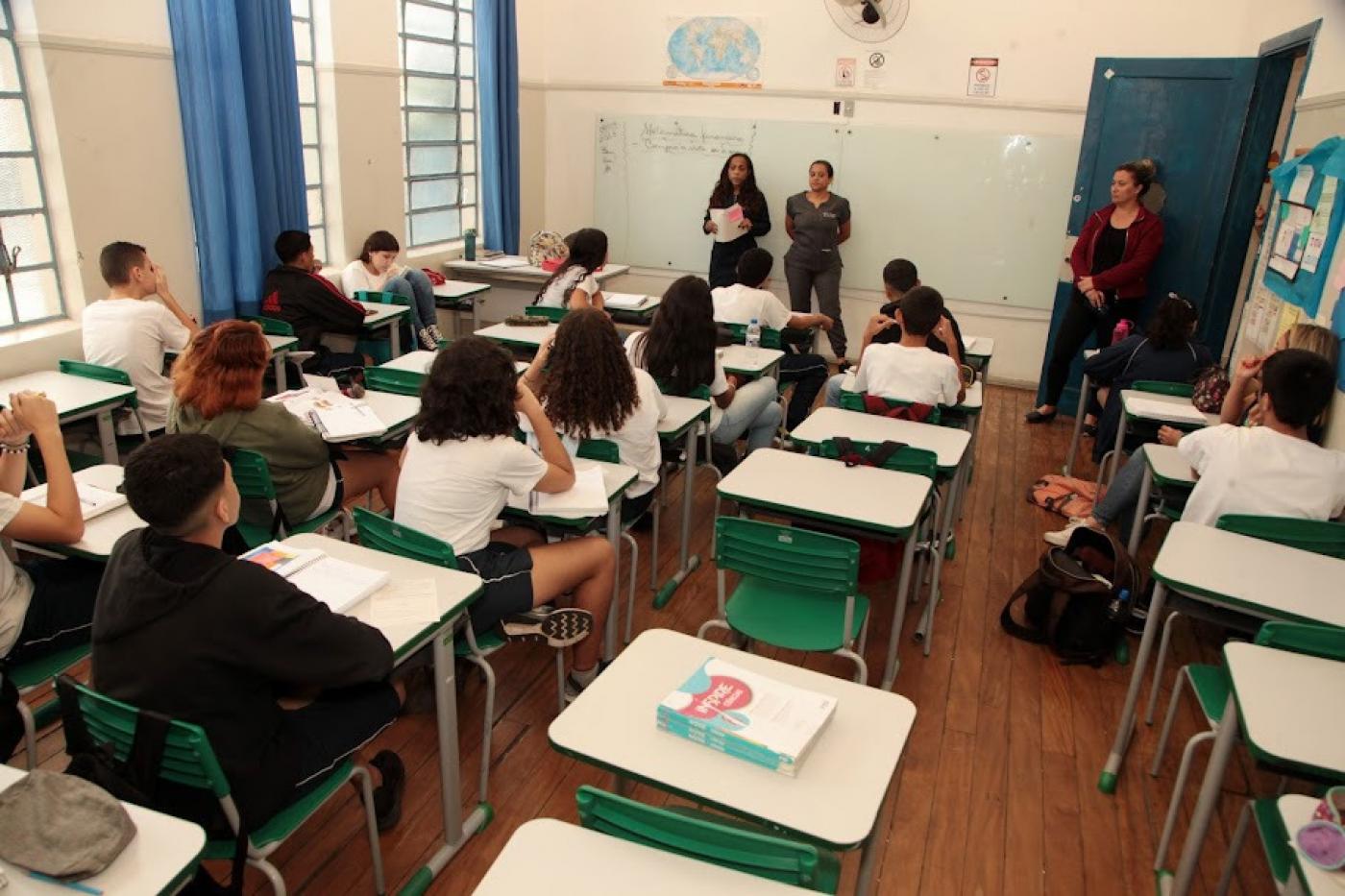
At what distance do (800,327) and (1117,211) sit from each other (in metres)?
2.26

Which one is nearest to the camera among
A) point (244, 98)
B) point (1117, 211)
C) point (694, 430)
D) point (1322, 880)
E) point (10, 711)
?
point (1322, 880)

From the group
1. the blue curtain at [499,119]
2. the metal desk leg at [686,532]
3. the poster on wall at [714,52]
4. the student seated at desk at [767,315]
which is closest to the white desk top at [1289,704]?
the metal desk leg at [686,532]

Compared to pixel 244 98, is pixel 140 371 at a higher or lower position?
lower

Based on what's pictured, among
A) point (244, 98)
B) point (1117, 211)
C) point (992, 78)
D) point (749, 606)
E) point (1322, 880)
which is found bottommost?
point (749, 606)

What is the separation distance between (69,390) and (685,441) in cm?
249

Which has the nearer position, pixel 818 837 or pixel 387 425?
pixel 818 837

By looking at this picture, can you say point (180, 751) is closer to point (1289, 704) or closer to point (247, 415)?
point (247, 415)

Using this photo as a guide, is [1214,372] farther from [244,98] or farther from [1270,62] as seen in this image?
[244,98]

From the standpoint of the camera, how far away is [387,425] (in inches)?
137

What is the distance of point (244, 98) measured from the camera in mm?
5125

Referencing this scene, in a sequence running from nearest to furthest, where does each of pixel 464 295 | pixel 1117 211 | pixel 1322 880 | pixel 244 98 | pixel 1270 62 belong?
pixel 1322 880
pixel 244 98
pixel 1270 62
pixel 1117 211
pixel 464 295

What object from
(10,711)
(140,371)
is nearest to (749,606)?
(10,711)

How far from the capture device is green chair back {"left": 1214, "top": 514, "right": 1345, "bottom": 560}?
2787 mm

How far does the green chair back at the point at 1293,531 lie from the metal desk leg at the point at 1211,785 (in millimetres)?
920
